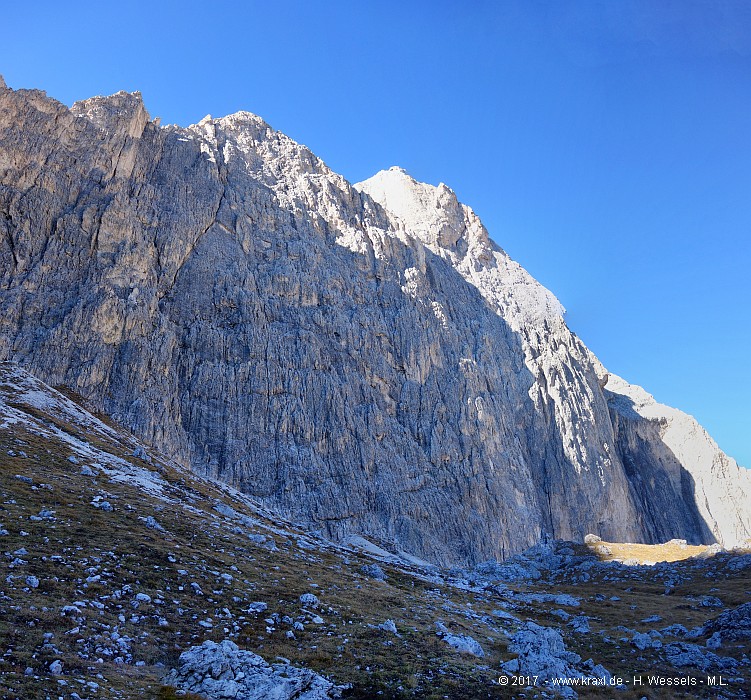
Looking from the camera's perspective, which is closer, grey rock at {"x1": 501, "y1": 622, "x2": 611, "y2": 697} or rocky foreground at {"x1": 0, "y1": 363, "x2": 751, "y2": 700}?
rocky foreground at {"x1": 0, "y1": 363, "x2": 751, "y2": 700}

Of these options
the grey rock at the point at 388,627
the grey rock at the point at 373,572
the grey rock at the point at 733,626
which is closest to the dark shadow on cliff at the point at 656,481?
the grey rock at the point at 733,626

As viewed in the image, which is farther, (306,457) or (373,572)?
(306,457)

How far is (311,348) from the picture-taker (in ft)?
348

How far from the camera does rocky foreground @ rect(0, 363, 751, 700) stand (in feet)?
59.3

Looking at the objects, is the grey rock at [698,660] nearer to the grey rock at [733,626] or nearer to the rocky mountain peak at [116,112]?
the grey rock at [733,626]

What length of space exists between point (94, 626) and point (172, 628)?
3.01m

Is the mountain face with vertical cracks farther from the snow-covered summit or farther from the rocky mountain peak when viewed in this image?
the snow-covered summit

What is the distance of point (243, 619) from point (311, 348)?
272 ft

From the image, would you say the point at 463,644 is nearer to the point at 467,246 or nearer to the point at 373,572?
the point at 373,572

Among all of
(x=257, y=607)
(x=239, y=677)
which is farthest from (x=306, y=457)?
(x=239, y=677)

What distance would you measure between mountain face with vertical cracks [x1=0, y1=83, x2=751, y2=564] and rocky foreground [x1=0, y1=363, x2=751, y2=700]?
34261 millimetres

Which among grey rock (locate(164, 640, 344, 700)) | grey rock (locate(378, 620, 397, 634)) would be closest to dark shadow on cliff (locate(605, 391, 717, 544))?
grey rock (locate(378, 620, 397, 634))

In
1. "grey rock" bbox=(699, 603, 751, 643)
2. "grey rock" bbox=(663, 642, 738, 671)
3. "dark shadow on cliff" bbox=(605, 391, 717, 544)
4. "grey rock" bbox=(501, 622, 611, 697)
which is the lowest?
"grey rock" bbox=(501, 622, 611, 697)

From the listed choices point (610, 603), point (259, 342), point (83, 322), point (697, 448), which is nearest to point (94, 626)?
point (610, 603)
